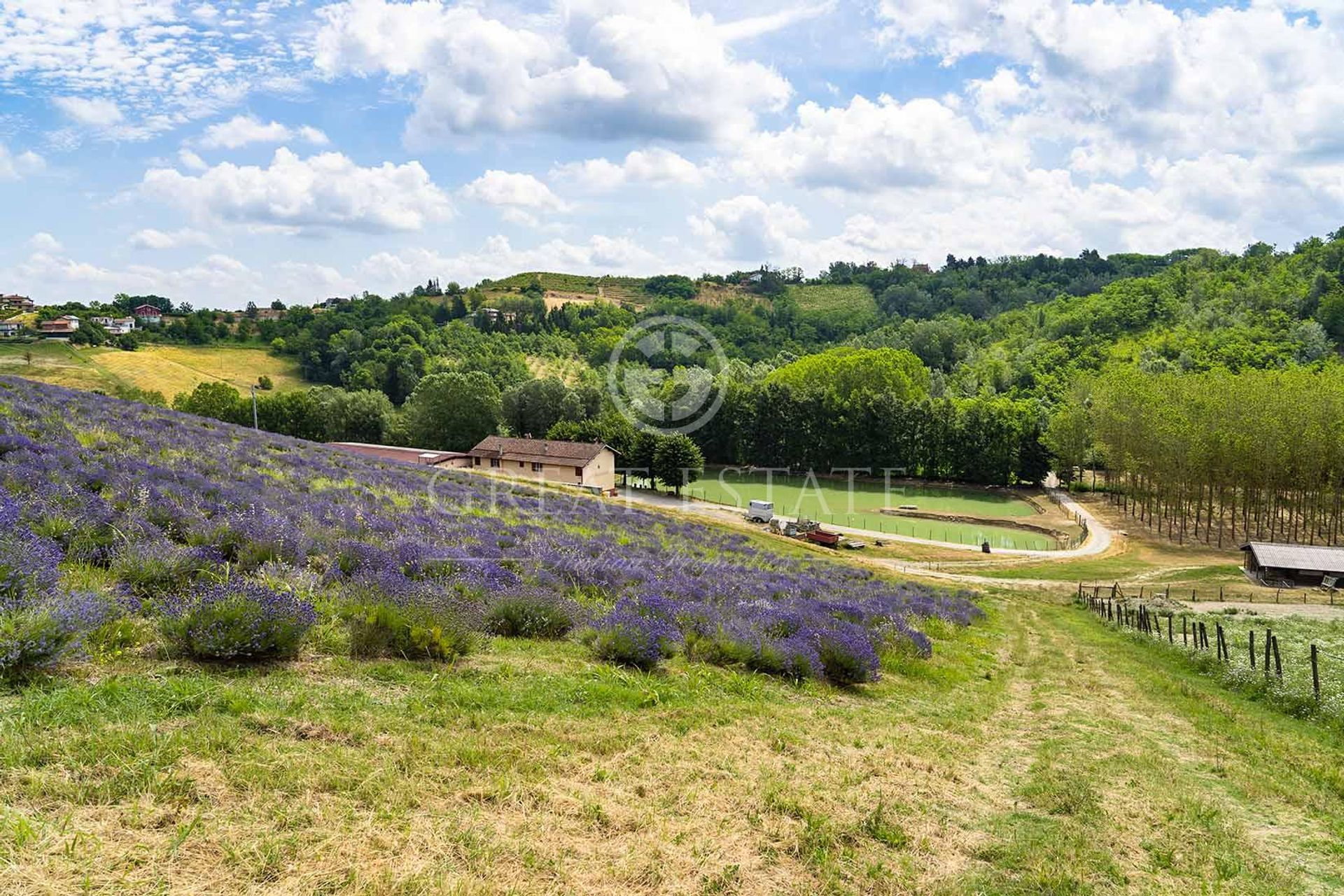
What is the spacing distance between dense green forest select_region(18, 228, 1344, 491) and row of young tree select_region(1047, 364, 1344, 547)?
9.1 inches

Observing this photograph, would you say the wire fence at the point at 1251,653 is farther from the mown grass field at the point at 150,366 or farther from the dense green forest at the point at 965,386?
the mown grass field at the point at 150,366

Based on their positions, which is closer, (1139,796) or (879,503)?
(1139,796)

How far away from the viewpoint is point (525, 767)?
652 cm

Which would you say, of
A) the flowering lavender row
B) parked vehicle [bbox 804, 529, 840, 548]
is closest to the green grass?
parked vehicle [bbox 804, 529, 840, 548]

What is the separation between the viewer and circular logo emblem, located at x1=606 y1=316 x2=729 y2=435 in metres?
86.0

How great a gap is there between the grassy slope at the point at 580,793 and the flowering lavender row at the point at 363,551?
125cm

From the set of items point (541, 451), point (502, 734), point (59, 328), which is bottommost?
point (502, 734)

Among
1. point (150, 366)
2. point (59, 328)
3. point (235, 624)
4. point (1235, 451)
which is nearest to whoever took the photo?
point (235, 624)

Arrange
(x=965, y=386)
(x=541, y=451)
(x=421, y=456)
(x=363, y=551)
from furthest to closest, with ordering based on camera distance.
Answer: (x=965, y=386) → (x=421, y=456) → (x=541, y=451) → (x=363, y=551)

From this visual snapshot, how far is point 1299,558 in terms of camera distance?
121 ft

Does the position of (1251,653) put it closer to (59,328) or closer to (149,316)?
(59,328)

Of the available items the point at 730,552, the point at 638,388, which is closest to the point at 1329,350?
the point at 638,388

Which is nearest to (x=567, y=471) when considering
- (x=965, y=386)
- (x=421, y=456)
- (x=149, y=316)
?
(x=421, y=456)

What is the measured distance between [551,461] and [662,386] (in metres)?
36.0
